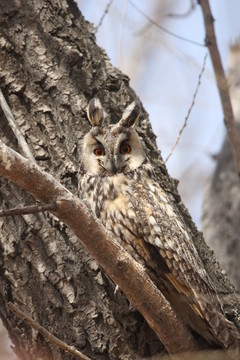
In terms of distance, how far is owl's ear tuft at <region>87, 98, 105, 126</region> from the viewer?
3.02 metres

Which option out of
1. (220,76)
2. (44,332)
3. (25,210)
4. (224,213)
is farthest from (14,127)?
(224,213)

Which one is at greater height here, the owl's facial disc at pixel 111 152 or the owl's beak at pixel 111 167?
the owl's facial disc at pixel 111 152

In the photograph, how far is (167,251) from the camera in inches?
112

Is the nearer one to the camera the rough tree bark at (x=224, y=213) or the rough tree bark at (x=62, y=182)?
the rough tree bark at (x=62, y=182)

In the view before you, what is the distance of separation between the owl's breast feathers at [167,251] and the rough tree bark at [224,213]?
7.93ft

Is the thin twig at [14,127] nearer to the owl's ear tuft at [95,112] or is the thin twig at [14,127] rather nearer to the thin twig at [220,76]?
the owl's ear tuft at [95,112]

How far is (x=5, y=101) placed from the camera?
2.90m

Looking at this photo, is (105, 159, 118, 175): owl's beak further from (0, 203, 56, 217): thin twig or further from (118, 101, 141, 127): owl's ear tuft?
(0, 203, 56, 217): thin twig

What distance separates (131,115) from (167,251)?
706 millimetres

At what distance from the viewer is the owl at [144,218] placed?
279 centimetres

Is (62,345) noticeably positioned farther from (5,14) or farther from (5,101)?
(5,14)

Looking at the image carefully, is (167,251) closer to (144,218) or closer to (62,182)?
(144,218)

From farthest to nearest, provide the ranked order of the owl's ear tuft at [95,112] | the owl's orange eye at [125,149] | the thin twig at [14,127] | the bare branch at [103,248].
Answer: the owl's orange eye at [125,149]
the owl's ear tuft at [95,112]
the thin twig at [14,127]
the bare branch at [103,248]

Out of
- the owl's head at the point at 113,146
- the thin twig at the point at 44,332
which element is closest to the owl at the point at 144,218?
the owl's head at the point at 113,146
